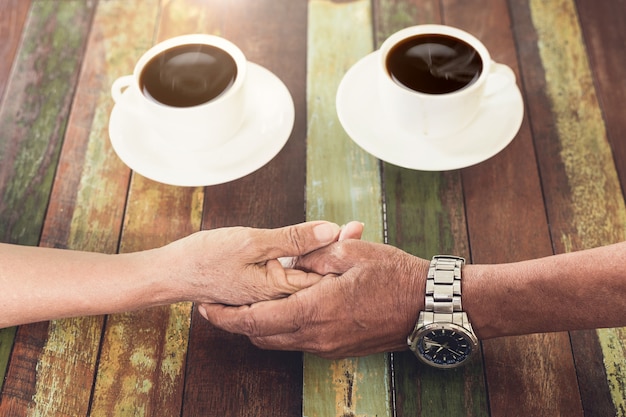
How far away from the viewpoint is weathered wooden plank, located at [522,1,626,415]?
104 cm

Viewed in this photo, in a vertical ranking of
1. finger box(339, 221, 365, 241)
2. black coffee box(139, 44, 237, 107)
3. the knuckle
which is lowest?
finger box(339, 221, 365, 241)

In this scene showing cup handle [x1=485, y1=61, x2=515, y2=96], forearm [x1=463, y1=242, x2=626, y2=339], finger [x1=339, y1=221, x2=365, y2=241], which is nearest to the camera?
forearm [x1=463, y1=242, x2=626, y2=339]

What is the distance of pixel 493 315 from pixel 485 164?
34 cm

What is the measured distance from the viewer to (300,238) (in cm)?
110

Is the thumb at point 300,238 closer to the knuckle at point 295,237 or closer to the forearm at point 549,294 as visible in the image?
the knuckle at point 295,237

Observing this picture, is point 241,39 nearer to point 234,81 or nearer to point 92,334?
point 234,81

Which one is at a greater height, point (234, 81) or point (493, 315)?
point (234, 81)

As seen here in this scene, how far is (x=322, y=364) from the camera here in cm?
106

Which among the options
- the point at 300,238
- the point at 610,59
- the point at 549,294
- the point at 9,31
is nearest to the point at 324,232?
the point at 300,238

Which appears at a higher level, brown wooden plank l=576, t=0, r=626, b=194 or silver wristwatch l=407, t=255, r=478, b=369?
brown wooden plank l=576, t=0, r=626, b=194

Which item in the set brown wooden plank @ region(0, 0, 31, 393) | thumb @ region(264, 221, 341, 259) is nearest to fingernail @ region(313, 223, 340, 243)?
thumb @ region(264, 221, 341, 259)

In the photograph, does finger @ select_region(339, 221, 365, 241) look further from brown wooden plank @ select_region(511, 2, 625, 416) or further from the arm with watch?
brown wooden plank @ select_region(511, 2, 625, 416)

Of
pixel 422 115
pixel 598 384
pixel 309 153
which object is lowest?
pixel 598 384

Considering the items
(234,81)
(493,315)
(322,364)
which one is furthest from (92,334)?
(493,315)
